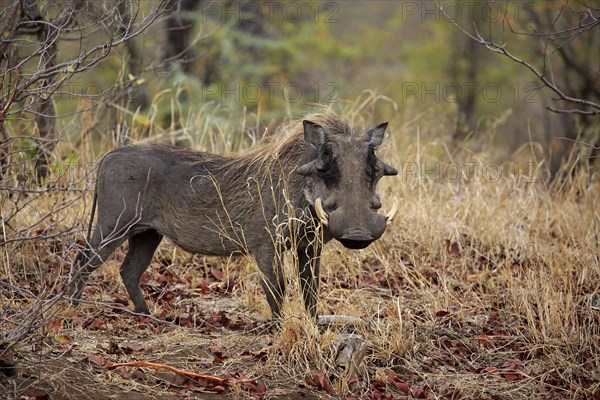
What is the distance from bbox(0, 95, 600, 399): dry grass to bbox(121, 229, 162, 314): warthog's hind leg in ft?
0.40

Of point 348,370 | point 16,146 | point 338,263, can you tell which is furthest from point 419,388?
point 16,146

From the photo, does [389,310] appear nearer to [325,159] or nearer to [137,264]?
[325,159]

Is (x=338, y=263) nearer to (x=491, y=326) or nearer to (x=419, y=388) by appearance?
(x=491, y=326)

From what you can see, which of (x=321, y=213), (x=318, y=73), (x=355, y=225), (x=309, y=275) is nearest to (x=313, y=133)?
(x=321, y=213)

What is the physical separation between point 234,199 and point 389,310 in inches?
49.1

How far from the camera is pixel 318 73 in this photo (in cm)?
2058

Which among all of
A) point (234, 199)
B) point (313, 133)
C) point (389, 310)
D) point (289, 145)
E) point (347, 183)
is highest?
point (313, 133)

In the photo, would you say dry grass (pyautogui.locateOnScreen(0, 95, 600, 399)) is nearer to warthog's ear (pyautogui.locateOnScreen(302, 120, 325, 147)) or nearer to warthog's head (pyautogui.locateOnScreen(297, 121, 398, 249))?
warthog's head (pyautogui.locateOnScreen(297, 121, 398, 249))

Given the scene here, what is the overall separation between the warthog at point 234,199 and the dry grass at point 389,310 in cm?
19

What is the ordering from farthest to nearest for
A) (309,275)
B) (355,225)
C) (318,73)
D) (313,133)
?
(318,73) < (309,275) < (313,133) < (355,225)

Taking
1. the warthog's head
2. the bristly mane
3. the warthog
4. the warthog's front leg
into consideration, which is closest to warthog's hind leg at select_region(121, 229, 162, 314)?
the warthog

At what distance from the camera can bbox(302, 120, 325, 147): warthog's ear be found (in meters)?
4.93

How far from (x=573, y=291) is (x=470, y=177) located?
7.27 ft

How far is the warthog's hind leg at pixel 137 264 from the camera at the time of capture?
217 inches
